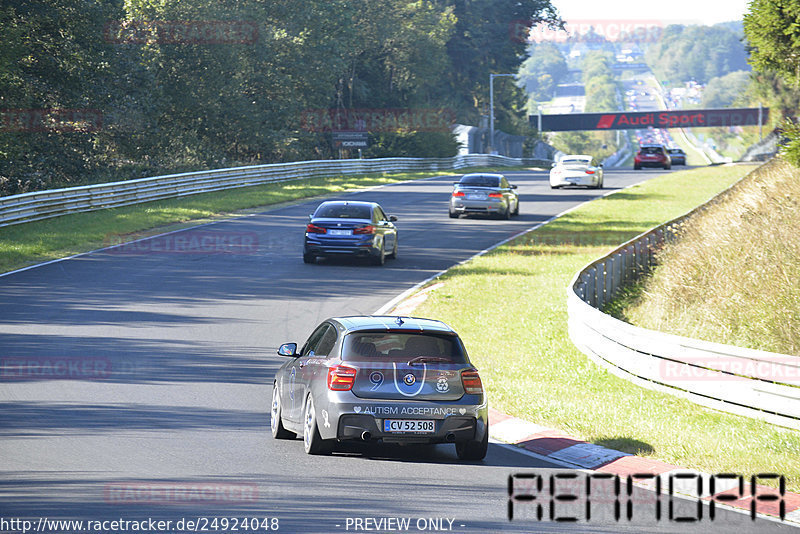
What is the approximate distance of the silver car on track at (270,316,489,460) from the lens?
9.86 meters

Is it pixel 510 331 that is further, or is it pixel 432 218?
pixel 432 218

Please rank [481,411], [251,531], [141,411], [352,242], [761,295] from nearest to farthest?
[251,531], [481,411], [141,411], [761,295], [352,242]

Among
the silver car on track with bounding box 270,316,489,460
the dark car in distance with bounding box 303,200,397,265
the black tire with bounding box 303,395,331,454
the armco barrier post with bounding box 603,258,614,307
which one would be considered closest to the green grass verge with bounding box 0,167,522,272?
the dark car in distance with bounding box 303,200,397,265

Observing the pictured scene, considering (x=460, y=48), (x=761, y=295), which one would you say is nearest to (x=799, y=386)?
(x=761, y=295)

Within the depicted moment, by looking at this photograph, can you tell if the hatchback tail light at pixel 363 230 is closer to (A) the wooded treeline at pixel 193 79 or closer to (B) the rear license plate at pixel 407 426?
(B) the rear license plate at pixel 407 426

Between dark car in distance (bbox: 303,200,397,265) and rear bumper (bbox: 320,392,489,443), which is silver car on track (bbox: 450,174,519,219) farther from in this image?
rear bumper (bbox: 320,392,489,443)

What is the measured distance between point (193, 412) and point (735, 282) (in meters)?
10.5

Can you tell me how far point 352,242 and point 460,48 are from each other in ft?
283

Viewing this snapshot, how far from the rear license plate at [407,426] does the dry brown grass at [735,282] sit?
7.08 m

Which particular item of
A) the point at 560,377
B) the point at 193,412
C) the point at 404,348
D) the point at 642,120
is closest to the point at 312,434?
the point at 404,348

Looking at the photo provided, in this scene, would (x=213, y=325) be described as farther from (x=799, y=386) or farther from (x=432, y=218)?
(x=432, y=218)

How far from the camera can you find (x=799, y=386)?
11219 mm

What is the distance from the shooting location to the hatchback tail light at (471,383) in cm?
1013

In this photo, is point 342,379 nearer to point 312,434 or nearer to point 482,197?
point 312,434
